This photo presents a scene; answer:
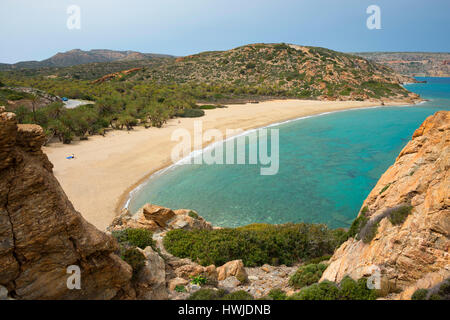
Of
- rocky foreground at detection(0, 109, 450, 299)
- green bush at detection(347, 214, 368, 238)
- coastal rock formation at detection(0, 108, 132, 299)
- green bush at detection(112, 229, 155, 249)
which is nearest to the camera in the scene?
coastal rock formation at detection(0, 108, 132, 299)

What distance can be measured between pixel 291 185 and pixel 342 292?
17.2 metres

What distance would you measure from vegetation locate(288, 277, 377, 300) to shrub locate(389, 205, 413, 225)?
195cm

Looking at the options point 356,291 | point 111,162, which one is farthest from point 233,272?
point 111,162

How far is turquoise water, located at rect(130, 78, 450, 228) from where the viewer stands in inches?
730

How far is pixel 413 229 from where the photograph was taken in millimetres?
6508

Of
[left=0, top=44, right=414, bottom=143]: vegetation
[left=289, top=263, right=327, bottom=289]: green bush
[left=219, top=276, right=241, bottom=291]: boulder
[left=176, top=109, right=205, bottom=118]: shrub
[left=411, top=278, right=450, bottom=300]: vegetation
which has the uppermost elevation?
[left=0, top=44, right=414, bottom=143]: vegetation

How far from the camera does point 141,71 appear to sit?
95375mm

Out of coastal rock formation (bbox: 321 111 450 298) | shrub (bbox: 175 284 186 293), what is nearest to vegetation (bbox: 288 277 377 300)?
coastal rock formation (bbox: 321 111 450 298)

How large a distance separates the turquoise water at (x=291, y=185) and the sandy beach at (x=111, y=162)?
1767mm

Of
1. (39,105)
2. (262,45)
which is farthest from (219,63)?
(39,105)

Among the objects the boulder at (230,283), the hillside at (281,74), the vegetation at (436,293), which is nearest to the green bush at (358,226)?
the vegetation at (436,293)

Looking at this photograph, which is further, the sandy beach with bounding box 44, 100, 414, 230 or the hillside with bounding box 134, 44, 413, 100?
the hillside with bounding box 134, 44, 413, 100

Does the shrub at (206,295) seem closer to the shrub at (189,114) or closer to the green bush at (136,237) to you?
the green bush at (136,237)

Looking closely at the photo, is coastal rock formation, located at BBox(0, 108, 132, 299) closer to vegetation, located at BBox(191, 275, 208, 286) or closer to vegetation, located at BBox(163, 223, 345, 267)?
vegetation, located at BBox(191, 275, 208, 286)
